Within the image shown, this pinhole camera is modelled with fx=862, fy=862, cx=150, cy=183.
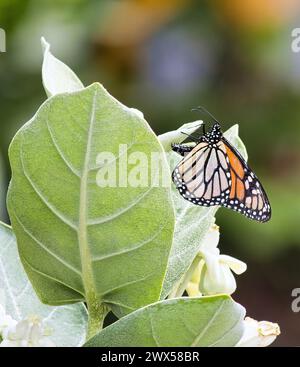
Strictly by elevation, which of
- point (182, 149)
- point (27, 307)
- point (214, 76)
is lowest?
point (214, 76)

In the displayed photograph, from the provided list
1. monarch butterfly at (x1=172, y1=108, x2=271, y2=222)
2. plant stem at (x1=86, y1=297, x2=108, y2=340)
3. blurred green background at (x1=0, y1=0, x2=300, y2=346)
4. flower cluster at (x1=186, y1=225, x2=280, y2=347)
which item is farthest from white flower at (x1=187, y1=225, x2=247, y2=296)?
blurred green background at (x1=0, y1=0, x2=300, y2=346)

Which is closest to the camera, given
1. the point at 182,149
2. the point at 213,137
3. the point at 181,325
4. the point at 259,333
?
the point at 181,325

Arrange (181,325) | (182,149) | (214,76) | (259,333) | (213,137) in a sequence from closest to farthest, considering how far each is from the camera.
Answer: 1. (181,325)
2. (259,333)
3. (182,149)
4. (213,137)
5. (214,76)

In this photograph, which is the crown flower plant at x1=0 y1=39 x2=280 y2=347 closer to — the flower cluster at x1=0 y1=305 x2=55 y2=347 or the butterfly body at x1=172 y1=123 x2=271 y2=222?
the flower cluster at x1=0 y1=305 x2=55 y2=347

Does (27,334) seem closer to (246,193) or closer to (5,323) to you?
(5,323)

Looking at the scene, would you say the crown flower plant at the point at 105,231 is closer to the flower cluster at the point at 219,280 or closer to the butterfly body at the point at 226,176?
the flower cluster at the point at 219,280

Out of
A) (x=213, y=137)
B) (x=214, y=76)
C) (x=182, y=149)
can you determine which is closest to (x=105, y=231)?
(x=182, y=149)

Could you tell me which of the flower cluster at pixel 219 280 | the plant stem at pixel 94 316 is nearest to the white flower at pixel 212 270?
the flower cluster at pixel 219 280
